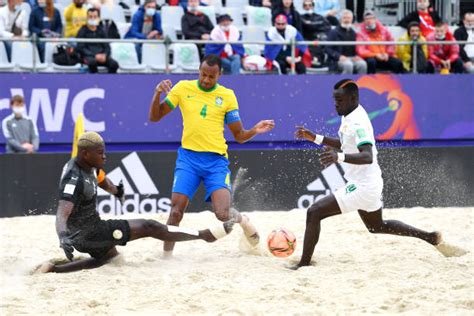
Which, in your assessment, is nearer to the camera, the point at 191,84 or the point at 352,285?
the point at 352,285

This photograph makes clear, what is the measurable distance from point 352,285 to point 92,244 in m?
2.31

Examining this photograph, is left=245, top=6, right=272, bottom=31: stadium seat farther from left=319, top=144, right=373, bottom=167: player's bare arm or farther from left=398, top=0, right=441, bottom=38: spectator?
left=319, top=144, right=373, bottom=167: player's bare arm

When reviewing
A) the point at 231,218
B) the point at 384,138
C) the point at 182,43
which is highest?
the point at 182,43

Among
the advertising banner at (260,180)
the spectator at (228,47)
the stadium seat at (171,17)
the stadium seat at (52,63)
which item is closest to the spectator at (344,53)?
the spectator at (228,47)

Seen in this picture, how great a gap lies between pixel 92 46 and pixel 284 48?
322cm

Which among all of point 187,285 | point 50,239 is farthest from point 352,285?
point 50,239

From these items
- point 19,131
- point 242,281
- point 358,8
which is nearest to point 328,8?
point 358,8

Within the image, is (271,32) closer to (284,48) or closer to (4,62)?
(284,48)

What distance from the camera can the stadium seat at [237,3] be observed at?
631 inches

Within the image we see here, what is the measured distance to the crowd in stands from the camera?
1398cm

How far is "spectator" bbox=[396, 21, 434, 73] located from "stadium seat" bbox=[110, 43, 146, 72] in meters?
4.61

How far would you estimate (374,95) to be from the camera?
604 inches

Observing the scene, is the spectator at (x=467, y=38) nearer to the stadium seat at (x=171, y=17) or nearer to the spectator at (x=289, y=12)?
the spectator at (x=289, y=12)

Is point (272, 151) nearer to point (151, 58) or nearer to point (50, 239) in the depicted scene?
point (151, 58)
